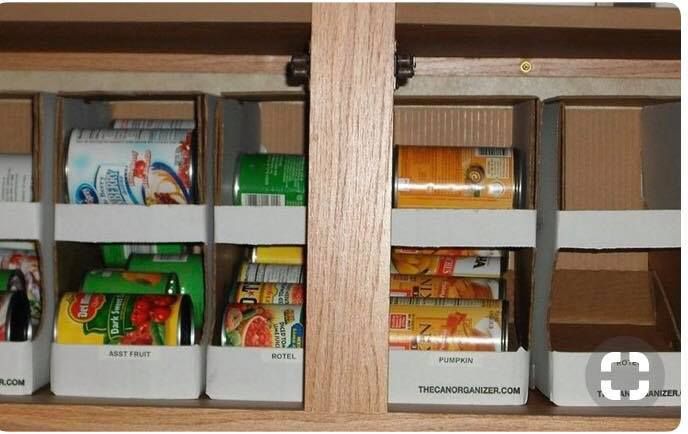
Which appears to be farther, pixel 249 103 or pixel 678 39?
pixel 249 103

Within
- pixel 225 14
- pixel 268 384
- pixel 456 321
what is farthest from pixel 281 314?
pixel 225 14

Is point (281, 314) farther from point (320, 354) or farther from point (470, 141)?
point (470, 141)

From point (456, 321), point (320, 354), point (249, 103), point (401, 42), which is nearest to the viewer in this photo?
point (320, 354)

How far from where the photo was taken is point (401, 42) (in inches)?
45.8

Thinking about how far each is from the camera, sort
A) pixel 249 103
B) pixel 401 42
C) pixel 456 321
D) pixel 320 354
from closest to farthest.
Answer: pixel 320 354
pixel 456 321
pixel 401 42
pixel 249 103

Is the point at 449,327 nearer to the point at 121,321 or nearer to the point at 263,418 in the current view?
the point at 263,418

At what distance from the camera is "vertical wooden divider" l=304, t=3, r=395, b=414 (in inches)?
36.4

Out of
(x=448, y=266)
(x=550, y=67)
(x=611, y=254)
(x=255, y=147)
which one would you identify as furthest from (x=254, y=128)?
(x=611, y=254)

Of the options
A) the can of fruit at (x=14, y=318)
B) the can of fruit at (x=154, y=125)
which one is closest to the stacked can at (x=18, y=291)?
the can of fruit at (x=14, y=318)

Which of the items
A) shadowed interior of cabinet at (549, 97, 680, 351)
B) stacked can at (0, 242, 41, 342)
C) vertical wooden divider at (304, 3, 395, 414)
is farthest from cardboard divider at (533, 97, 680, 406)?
stacked can at (0, 242, 41, 342)

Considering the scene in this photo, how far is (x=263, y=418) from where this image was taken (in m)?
0.98

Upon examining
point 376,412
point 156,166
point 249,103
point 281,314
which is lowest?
point 376,412

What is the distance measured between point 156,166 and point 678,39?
0.72 m

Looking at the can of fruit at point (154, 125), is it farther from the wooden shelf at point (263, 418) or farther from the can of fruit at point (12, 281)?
the wooden shelf at point (263, 418)
